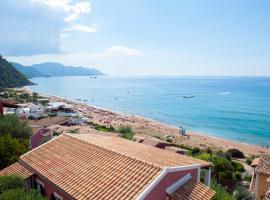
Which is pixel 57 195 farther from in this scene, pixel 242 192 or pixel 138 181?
pixel 242 192

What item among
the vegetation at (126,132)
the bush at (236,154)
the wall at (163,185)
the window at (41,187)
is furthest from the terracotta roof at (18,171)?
A: the bush at (236,154)

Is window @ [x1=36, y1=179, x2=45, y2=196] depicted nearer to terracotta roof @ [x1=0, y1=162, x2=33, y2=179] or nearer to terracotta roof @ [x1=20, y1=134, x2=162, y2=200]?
terracotta roof @ [x1=20, y1=134, x2=162, y2=200]

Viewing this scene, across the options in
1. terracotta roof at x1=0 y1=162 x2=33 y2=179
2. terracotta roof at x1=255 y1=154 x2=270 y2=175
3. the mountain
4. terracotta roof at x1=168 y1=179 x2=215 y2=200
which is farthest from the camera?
the mountain

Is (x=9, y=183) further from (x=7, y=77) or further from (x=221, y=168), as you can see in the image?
(x=7, y=77)

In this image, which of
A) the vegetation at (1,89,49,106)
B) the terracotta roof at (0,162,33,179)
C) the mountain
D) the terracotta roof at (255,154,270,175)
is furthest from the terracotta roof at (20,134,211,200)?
the mountain

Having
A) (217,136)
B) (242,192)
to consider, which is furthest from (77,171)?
(217,136)

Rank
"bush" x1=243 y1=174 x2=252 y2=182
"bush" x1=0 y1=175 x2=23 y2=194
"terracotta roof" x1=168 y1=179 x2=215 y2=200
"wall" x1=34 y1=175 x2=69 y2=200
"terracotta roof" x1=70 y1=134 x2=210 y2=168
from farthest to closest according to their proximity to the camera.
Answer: "bush" x1=243 y1=174 x2=252 y2=182 < "terracotta roof" x1=70 y1=134 x2=210 y2=168 < "wall" x1=34 y1=175 x2=69 y2=200 < "terracotta roof" x1=168 y1=179 x2=215 y2=200 < "bush" x1=0 y1=175 x2=23 y2=194
